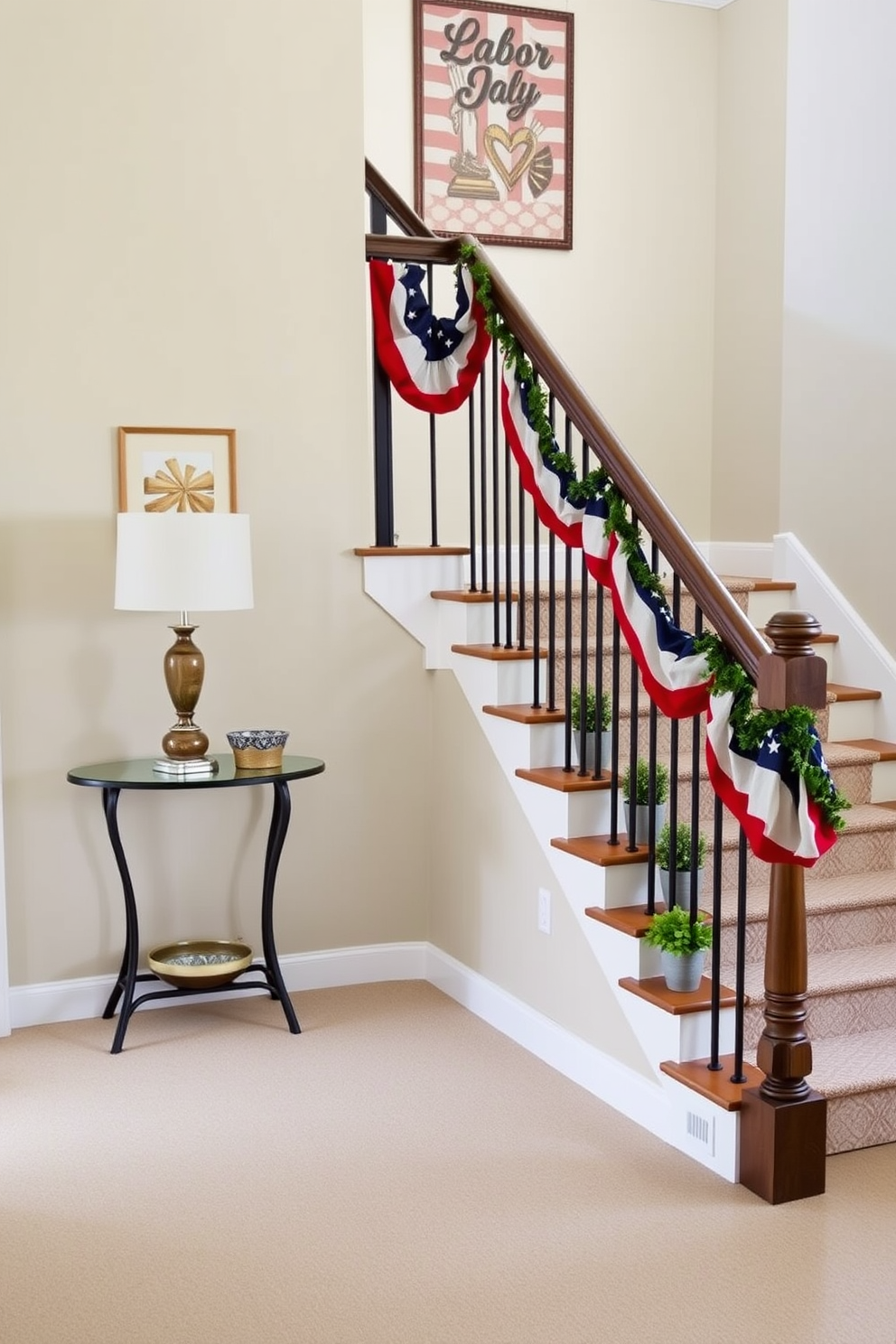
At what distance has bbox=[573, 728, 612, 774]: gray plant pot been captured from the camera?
3.76 metres

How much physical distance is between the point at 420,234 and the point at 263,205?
0.67 meters

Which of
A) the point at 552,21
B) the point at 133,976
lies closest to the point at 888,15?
the point at 552,21

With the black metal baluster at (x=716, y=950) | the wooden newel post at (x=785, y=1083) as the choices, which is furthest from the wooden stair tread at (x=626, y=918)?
the wooden newel post at (x=785, y=1083)

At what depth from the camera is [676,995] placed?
10.6ft

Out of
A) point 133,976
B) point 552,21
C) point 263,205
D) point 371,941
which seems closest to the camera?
point 133,976

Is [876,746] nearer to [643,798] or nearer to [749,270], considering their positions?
[643,798]

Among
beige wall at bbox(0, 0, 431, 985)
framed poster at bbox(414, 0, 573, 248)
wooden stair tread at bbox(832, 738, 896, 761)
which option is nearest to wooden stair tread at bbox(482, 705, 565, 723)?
beige wall at bbox(0, 0, 431, 985)

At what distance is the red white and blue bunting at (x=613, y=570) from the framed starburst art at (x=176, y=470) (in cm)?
62

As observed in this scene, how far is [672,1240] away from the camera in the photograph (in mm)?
2768

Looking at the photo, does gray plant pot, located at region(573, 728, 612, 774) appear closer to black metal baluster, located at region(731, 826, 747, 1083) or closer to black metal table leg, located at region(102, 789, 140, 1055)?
black metal baluster, located at region(731, 826, 747, 1083)

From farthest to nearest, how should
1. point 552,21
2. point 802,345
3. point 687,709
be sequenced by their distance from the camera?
point 552,21 → point 802,345 → point 687,709

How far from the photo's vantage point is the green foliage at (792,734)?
281 centimetres

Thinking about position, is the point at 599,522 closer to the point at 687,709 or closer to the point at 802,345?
the point at 687,709

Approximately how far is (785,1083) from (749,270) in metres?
3.87
